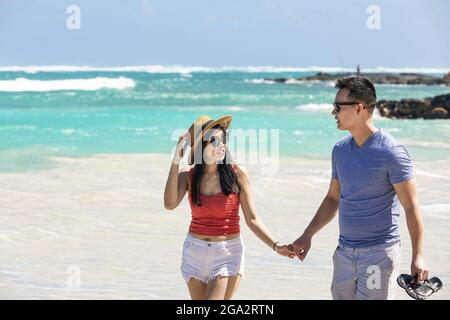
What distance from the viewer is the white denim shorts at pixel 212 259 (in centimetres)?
439

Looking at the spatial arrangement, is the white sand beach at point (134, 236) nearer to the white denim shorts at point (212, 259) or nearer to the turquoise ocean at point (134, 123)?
the white denim shorts at point (212, 259)

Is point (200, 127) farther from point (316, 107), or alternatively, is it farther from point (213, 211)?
point (316, 107)

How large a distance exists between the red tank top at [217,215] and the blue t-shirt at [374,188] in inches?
25.6

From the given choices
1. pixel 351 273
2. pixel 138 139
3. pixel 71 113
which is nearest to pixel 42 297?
A: pixel 351 273

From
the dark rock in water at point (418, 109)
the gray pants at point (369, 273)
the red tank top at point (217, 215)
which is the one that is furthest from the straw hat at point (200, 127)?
the dark rock in water at point (418, 109)

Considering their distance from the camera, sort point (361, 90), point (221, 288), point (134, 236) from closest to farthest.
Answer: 1. point (361, 90)
2. point (221, 288)
3. point (134, 236)

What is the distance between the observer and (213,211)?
175 inches

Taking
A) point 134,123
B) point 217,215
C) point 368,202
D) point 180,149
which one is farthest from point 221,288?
point 134,123

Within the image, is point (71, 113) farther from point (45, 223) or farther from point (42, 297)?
point (42, 297)

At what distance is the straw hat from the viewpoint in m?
4.48

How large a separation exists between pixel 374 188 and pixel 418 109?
89.6 ft

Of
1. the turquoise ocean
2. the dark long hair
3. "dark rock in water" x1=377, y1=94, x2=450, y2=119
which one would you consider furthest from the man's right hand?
"dark rock in water" x1=377, y1=94, x2=450, y2=119

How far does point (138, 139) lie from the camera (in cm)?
2169

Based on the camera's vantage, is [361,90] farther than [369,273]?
Yes
